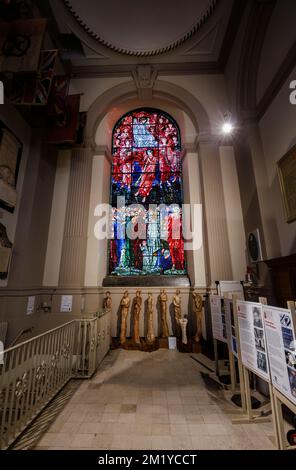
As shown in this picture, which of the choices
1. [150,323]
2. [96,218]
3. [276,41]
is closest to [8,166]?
[96,218]

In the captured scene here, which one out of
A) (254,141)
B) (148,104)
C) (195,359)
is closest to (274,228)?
(254,141)

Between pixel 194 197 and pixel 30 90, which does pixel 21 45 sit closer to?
pixel 30 90

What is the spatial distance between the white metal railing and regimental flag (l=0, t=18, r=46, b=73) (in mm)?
4988

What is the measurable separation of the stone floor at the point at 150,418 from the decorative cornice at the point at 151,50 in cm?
936

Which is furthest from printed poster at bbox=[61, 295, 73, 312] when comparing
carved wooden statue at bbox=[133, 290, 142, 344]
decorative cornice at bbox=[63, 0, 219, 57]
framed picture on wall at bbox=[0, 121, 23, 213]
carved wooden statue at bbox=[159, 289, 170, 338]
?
decorative cornice at bbox=[63, 0, 219, 57]

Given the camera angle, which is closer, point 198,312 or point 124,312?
point 198,312

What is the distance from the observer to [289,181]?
380cm

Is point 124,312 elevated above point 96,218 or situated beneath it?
situated beneath

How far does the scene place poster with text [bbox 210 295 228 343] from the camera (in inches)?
135

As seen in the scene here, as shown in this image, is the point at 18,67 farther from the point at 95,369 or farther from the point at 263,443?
the point at 263,443

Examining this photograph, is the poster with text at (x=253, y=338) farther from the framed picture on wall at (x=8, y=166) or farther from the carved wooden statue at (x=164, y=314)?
the framed picture on wall at (x=8, y=166)

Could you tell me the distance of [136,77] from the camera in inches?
275

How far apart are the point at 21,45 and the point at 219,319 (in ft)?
21.8

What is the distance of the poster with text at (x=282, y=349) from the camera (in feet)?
5.44
